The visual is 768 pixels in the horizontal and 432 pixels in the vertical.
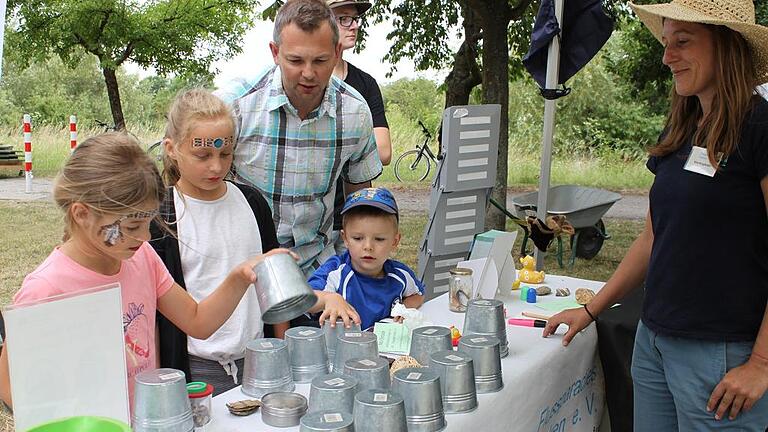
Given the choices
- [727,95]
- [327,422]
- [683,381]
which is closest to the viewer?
[327,422]

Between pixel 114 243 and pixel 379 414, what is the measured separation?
59 cm

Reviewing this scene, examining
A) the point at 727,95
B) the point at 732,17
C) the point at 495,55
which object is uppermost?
the point at 495,55

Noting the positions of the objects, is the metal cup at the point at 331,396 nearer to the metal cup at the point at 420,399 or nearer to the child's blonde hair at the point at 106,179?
the metal cup at the point at 420,399

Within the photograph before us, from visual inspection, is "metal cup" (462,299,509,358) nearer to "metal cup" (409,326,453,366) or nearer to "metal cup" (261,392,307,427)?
"metal cup" (409,326,453,366)

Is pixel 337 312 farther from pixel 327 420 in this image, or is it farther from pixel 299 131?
pixel 299 131

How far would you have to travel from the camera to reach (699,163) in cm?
164

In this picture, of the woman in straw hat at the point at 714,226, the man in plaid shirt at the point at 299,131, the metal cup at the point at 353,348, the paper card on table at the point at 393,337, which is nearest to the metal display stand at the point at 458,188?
the man in plaid shirt at the point at 299,131

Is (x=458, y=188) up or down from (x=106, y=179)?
down

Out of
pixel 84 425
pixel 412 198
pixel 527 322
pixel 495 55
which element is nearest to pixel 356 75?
pixel 527 322

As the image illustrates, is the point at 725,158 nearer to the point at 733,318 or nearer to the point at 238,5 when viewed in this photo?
the point at 733,318

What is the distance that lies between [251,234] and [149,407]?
753mm

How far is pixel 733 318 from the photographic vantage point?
162 cm

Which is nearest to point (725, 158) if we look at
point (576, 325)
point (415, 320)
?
point (576, 325)

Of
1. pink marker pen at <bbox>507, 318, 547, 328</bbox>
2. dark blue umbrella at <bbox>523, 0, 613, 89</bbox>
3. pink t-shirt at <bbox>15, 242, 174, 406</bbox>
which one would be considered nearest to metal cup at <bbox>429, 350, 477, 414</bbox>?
pink t-shirt at <bbox>15, 242, 174, 406</bbox>
